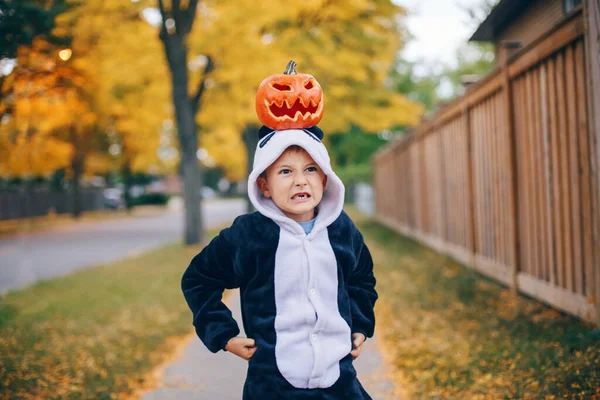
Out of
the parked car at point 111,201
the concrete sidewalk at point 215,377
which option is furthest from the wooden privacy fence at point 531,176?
the parked car at point 111,201

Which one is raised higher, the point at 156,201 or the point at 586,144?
the point at 586,144

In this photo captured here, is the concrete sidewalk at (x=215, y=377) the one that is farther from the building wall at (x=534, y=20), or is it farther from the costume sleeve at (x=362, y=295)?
the building wall at (x=534, y=20)

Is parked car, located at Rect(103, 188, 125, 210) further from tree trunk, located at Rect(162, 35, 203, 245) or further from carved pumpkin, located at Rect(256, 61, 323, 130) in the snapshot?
carved pumpkin, located at Rect(256, 61, 323, 130)

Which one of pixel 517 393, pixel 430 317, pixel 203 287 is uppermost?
pixel 203 287

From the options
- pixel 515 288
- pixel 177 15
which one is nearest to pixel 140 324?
pixel 515 288

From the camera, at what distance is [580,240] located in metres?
4.35

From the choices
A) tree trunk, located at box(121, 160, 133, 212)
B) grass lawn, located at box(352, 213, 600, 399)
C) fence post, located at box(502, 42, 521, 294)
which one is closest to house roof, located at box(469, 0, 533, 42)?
fence post, located at box(502, 42, 521, 294)

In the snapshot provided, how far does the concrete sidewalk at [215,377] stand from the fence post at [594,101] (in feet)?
5.22

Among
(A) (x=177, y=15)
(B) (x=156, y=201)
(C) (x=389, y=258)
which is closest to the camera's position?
(C) (x=389, y=258)

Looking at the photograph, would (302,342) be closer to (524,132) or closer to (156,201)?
(524,132)

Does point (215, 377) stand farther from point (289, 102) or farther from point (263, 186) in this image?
point (289, 102)

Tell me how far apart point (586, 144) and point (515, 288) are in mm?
2167

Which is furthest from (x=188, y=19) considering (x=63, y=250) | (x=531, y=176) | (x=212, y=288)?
(x=212, y=288)

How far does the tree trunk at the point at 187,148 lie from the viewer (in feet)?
39.8
